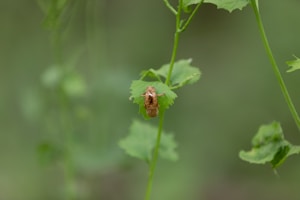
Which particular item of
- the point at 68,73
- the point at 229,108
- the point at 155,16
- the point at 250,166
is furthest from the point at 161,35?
the point at 68,73

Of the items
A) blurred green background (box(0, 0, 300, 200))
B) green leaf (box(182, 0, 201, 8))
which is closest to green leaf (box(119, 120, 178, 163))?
green leaf (box(182, 0, 201, 8))

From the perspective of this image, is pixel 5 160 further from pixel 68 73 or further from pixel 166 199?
pixel 68 73

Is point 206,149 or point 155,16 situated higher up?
point 155,16

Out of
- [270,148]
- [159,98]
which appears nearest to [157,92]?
[159,98]

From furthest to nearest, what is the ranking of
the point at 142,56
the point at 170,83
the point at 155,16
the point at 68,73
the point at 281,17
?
the point at 155,16
the point at 142,56
the point at 281,17
the point at 68,73
the point at 170,83

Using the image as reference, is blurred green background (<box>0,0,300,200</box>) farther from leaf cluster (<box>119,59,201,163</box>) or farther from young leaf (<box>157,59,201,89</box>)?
young leaf (<box>157,59,201,89</box>)

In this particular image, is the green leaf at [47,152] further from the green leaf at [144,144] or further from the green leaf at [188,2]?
the green leaf at [188,2]

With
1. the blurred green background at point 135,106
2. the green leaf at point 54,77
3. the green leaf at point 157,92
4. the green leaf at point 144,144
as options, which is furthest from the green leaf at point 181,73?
the green leaf at point 54,77
